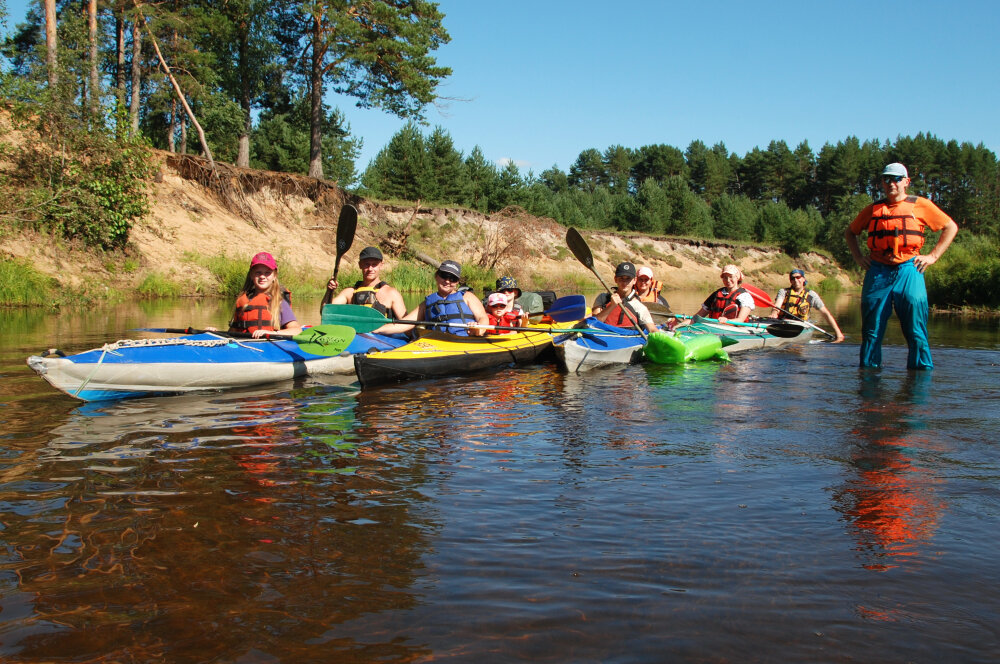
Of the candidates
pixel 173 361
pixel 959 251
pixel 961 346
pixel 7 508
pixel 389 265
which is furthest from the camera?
pixel 389 265

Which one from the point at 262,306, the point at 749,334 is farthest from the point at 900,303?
the point at 262,306

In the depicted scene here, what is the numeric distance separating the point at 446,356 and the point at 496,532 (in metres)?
4.47

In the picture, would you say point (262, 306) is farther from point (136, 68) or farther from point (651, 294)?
point (136, 68)

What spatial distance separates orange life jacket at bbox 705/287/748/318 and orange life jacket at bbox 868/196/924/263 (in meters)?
3.51

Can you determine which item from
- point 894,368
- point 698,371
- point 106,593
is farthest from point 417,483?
point 894,368

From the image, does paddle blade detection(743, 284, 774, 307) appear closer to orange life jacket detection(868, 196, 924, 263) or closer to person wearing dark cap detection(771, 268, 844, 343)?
person wearing dark cap detection(771, 268, 844, 343)

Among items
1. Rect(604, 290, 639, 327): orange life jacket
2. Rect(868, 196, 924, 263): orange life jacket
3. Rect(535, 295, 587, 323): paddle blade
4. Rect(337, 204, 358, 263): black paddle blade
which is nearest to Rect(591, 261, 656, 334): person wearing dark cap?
Rect(604, 290, 639, 327): orange life jacket

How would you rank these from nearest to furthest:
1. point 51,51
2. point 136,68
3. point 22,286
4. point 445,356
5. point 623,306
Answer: point 445,356, point 623,306, point 22,286, point 51,51, point 136,68

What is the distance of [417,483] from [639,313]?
5.53m

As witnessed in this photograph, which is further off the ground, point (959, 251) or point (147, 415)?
point (959, 251)

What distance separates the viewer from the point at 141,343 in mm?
6098

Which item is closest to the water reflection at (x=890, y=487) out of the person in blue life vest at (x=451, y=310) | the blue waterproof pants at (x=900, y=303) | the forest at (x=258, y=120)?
the blue waterproof pants at (x=900, y=303)

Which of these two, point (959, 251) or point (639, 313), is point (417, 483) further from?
point (959, 251)

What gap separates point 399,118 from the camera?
25641mm
